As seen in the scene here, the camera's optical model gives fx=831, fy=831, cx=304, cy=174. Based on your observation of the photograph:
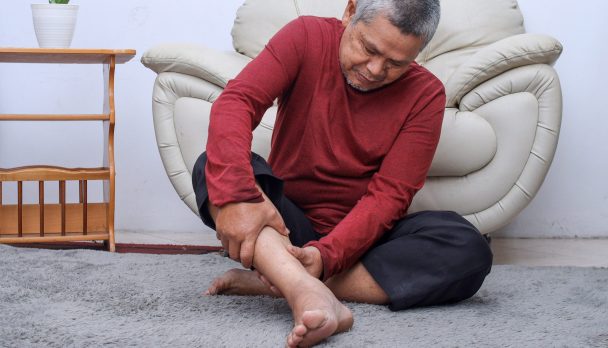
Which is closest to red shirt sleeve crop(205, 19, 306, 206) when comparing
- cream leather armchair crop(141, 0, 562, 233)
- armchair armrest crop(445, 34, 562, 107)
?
cream leather armchair crop(141, 0, 562, 233)

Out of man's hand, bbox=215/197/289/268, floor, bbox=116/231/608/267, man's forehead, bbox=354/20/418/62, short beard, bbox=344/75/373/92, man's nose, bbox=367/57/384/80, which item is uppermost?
man's forehead, bbox=354/20/418/62

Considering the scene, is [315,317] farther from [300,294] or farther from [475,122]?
[475,122]

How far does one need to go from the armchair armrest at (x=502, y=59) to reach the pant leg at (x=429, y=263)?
0.81 m

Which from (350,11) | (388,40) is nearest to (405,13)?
(388,40)

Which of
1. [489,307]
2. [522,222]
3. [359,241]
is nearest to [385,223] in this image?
A: [359,241]

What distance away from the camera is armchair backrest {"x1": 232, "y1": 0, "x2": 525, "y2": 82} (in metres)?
2.78

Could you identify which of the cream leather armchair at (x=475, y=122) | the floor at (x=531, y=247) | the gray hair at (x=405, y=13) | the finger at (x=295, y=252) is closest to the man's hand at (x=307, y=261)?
the finger at (x=295, y=252)

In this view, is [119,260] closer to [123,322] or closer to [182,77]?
[182,77]

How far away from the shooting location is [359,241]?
5.25ft

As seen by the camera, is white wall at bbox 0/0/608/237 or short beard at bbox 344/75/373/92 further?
white wall at bbox 0/0/608/237

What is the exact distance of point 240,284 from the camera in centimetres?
173

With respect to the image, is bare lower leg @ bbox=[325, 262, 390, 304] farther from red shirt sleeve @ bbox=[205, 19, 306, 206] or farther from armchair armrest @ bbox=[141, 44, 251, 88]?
armchair armrest @ bbox=[141, 44, 251, 88]

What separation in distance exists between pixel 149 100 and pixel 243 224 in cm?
182

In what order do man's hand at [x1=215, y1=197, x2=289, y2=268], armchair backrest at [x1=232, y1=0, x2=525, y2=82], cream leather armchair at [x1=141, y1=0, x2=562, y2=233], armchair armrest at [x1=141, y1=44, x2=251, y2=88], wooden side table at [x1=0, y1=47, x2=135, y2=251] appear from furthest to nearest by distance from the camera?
armchair backrest at [x1=232, y1=0, x2=525, y2=82] < wooden side table at [x1=0, y1=47, x2=135, y2=251] < armchair armrest at [x1=141, y1=44, x2=251, y2=88] < cream leather armchair at [x1=141, y1=0, x2=562, y2=233] < man's hand at [x1=215, y1=197, x2=289, y2=268]
